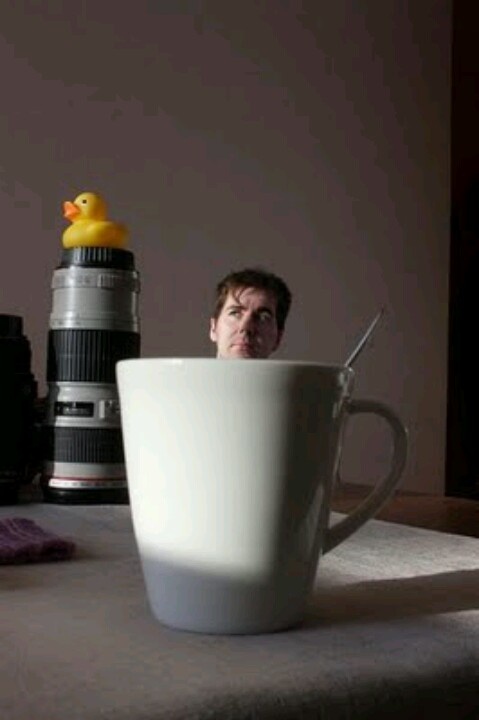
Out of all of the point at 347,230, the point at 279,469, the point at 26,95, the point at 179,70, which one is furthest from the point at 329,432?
the point at 347,230

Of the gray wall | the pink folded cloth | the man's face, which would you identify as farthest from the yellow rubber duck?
the gray wall

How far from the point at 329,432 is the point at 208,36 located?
1.63 m

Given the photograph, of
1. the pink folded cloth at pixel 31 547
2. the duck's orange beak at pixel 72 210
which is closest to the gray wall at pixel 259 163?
the duck's orange beak at pixel 72 210

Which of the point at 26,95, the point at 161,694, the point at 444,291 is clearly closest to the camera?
the point at 161,694

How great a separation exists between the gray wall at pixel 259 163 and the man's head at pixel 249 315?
1.19ft

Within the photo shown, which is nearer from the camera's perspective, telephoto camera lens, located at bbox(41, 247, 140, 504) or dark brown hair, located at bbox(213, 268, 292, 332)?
telephoto camera lens, located at bbox(41, 247, 140, 504)

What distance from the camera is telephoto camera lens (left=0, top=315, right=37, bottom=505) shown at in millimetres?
593

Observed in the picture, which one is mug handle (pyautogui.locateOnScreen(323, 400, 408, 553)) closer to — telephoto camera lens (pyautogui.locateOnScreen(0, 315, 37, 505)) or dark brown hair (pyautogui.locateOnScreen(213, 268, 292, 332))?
telephoto camera lens (pyautogui.locateOnScreen(0, 315, 37, 505))

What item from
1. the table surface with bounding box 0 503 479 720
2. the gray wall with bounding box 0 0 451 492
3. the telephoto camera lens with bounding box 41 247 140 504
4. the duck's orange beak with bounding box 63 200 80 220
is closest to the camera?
the table surface with bounding box 0 503 479 720

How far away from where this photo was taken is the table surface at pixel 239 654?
0.23 metres

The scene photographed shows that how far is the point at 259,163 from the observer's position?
187 centimetres

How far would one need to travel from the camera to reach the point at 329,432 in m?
0.30

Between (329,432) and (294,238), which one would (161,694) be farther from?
(294,238)

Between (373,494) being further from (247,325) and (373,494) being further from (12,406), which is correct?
(247,325)
